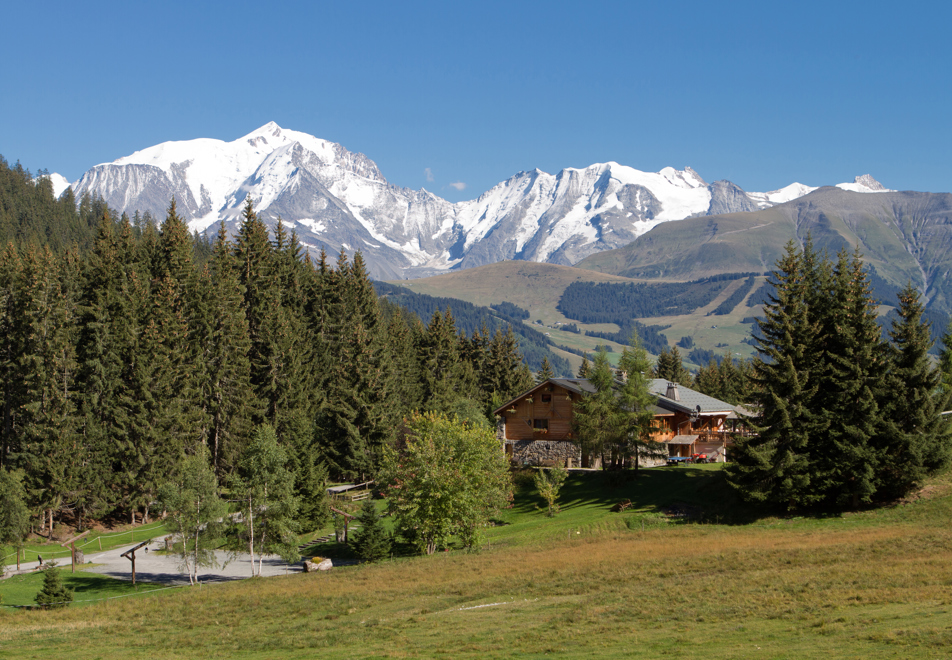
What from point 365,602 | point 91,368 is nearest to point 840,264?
point 365,602

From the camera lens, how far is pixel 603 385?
61.9m

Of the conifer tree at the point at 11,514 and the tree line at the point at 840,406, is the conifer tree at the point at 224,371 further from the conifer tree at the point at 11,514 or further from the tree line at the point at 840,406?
the tree line at the point at 840,406

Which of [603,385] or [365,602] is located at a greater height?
[603,385]

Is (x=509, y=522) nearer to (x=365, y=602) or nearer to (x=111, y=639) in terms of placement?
(x=365, y=602)

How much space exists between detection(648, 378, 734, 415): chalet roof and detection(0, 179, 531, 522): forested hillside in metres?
19.3

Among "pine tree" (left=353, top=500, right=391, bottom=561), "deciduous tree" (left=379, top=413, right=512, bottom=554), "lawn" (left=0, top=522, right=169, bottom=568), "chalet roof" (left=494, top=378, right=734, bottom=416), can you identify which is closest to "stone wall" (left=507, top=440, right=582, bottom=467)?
"chalet roof" (left=494, top=378, right=734, bottom=416)

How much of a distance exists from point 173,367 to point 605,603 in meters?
52.9

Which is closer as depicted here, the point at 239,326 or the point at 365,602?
the point at 365,602

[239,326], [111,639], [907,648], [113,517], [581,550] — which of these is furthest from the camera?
[239,326]

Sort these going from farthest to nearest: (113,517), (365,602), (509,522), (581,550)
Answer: (113,517) < (509,522) < (581,550) < (365,602)

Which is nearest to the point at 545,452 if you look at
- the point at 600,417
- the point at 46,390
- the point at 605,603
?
the point at 600,417

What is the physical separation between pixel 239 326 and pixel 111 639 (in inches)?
1903

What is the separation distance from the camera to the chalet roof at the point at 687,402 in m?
72.8

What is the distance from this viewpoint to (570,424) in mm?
74062
